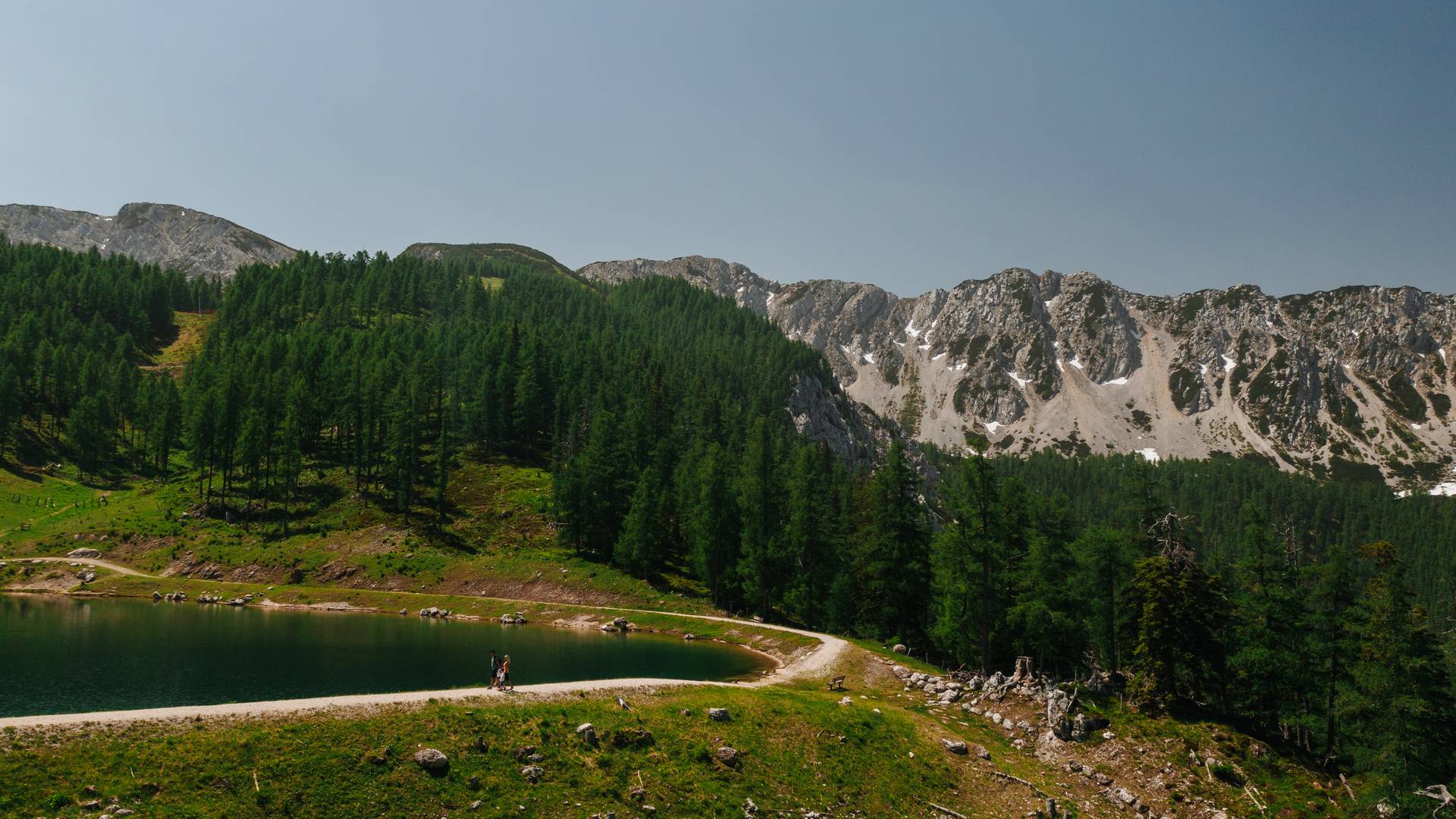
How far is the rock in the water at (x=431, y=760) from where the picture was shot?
26016mm

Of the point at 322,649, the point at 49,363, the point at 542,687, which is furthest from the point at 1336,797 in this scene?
the point at 49,363

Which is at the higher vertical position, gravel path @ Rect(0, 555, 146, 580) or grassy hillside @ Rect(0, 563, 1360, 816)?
grassy hillside @ Rect(0, 563, 1360, 816)

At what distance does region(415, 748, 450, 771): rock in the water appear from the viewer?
26.0m

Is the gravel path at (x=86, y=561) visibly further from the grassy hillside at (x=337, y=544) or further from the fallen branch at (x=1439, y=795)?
the fallen branch at (x=1439, y=795)

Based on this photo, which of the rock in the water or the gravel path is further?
the gravel path

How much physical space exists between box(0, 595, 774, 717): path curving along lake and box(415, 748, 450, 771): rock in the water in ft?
41.7

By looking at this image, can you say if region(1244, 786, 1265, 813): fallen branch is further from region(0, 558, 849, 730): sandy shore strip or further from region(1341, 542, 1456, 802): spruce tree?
region(0, 558, 849, 730): sandy shore strip

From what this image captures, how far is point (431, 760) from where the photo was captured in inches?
1027

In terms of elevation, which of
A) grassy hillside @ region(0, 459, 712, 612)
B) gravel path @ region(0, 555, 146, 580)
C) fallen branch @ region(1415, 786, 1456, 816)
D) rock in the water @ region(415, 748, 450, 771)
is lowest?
gravel path @ region(0, 555, 146, 580)

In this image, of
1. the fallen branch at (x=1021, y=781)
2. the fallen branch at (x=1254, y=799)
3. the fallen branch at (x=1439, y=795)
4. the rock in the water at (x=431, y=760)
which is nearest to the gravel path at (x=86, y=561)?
the rock in the water at (x=431, y=760)

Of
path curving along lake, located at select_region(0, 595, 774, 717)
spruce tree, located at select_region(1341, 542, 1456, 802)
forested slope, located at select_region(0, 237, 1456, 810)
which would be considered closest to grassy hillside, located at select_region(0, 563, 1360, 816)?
spruce tree, located at select_region(1341, 542, 1456, 802)

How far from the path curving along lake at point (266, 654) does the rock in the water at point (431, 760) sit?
12.7m

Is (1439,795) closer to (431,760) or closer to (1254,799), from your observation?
(1254,799)

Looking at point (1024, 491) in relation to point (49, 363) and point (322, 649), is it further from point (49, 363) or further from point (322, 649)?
point (49, 363)
